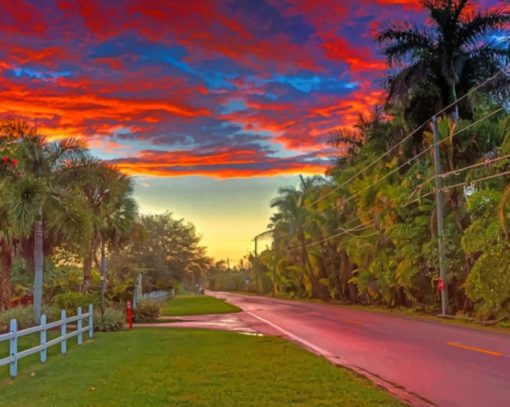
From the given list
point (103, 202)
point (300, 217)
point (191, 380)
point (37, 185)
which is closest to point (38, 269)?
point (37, 185)

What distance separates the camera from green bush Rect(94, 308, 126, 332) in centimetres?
2208

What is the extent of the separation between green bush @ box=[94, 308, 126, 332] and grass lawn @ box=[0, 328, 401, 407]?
6.75m

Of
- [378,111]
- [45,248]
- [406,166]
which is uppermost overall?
[378,111]

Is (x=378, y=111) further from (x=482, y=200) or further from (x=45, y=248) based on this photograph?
(x=45, y=248)

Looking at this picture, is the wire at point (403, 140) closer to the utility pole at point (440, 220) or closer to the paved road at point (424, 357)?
the utility pole at point (440, 220)

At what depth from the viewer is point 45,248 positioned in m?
26.4

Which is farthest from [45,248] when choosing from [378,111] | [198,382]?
[378,111]

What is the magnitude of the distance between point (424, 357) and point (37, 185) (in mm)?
13815

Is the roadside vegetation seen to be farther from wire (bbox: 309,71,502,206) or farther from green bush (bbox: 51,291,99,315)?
green bush (bbox: 51,291,99,315)

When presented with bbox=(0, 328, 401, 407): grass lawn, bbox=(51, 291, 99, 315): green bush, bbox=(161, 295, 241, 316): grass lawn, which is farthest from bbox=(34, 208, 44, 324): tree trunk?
bbox=(161, 295, 241, 316): grass lawn

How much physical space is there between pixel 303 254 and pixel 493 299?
37.4m

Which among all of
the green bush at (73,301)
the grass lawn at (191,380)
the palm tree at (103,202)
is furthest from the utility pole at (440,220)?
the green bush at (73,301)

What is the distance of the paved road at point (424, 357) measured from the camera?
9.17 m

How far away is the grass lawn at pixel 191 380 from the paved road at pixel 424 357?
0.77 meters
